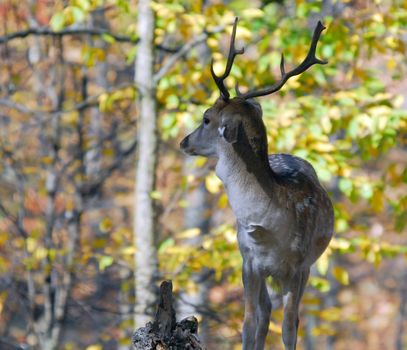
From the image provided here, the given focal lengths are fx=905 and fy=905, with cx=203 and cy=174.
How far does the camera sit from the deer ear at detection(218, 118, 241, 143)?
4191 millimetres

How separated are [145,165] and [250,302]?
4.07 meters

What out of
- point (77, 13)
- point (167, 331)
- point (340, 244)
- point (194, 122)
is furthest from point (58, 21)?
point (167, 331)

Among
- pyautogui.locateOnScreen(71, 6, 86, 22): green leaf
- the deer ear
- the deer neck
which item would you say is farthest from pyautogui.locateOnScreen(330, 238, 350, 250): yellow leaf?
the deer ear

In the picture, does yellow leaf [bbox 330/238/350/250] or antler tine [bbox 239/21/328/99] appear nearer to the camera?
antler tine [bbox 239/21/328/99]

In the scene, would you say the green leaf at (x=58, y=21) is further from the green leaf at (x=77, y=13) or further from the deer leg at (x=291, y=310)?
the deer leg at (x=291, y=310)

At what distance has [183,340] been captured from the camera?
4.05 meters

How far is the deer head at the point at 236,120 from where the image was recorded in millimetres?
4203

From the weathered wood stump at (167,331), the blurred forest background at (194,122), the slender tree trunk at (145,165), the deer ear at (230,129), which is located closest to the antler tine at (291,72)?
the deer ear at (230,129)

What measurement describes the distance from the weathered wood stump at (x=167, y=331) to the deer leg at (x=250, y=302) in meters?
0.39

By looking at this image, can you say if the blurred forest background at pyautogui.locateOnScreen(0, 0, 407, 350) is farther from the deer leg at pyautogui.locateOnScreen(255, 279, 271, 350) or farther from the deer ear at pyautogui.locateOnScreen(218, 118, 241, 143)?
the deer ear at pyautogui.locateOnScreen(218, 118, 241, 143)

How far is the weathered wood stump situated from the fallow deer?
1.35 feet

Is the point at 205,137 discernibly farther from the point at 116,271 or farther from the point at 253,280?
the point at 116,271

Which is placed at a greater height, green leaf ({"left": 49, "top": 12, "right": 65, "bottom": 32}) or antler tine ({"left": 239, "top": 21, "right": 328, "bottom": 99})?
green leaf ({"left": 49, "top": 12, "right": 65, "bottom": 32})

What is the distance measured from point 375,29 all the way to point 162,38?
8.68 ft
